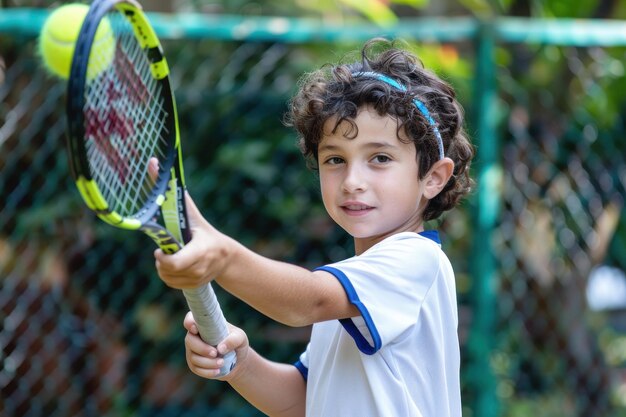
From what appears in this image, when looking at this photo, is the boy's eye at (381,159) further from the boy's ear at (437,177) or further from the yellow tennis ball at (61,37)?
the yellow tennis ball at (61,37)

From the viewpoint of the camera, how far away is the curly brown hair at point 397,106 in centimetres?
165

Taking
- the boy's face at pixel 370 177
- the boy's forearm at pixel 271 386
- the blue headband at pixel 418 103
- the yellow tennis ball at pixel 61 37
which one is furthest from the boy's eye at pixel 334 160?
the yellow tennis ball at pixel 61 37

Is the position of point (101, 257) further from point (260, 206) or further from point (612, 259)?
point (612, 259)

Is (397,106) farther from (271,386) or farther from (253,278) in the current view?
(271,386)

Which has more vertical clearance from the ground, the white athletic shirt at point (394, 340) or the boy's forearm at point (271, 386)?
the white athletic shirt at point (394, 340)

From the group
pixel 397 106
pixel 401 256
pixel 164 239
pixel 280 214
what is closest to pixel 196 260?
pixel 164 239

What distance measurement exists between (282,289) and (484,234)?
1822 mm

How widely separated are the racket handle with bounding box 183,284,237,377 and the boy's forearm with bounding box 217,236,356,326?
85 mm

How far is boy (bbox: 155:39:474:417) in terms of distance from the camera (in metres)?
1.50

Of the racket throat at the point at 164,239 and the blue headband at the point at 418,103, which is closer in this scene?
the racket throat at the point at 164,239

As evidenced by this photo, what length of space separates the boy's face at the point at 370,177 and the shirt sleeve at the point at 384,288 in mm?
69

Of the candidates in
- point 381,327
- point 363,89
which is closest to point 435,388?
point 381,327

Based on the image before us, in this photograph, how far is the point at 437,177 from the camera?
1758 mm

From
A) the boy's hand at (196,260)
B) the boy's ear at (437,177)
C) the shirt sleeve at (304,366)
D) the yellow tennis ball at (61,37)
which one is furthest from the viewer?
the yellow tennis ball at (61,37)
